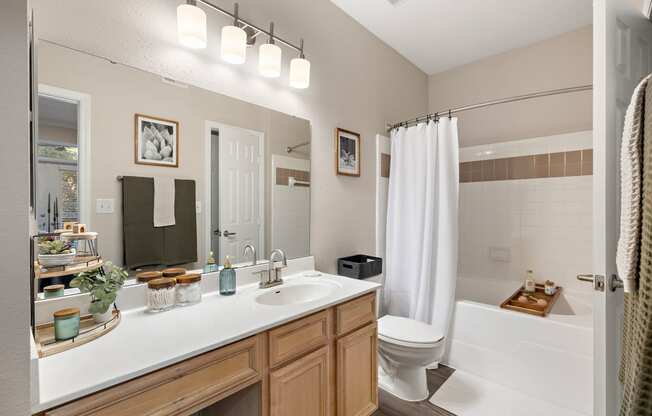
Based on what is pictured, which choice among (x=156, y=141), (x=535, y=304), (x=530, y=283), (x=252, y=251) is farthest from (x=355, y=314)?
(x=530, y=283)

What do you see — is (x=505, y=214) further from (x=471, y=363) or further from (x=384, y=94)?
(x=384, y=94)

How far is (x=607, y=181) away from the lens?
1.07 m

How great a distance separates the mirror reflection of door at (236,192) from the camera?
1562mm

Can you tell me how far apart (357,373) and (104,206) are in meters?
1.40

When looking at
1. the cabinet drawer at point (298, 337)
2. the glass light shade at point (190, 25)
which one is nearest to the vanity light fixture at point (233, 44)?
the glass light shade at point (190, 25)

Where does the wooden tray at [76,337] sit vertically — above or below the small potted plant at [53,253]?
below

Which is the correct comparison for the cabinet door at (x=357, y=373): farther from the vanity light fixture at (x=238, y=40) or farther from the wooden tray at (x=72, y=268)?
the vanity light fixture at (x=238, y=40)

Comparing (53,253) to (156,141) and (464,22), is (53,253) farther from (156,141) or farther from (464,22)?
(464,22)

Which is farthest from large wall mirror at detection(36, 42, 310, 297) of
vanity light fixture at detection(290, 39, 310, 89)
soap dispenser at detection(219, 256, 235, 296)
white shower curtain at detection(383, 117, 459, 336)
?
white shower curtain at detection(383, 117, 459, 336)

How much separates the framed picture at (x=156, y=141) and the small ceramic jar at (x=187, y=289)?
0.53 m

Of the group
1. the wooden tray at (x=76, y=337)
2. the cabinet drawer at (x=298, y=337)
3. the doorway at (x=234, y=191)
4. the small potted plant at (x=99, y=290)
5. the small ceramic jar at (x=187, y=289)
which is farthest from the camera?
the doorway at (x=234, y=191)

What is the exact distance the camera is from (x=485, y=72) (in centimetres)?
297

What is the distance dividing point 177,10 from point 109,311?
4.30 ft

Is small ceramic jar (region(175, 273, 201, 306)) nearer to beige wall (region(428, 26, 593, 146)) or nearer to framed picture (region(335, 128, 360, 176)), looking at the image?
framed picture (region(335, 128, 360, 176))
